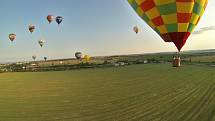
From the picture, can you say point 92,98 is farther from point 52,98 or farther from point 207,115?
point 207,115

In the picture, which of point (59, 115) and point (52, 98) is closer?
point (59, 115)

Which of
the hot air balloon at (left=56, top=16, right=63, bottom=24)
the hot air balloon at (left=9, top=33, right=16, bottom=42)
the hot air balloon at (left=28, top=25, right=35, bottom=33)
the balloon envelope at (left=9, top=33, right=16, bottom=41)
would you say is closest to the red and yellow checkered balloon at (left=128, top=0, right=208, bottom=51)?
the hot air balloon at (left=56, top=16, right=63, bottom=24)

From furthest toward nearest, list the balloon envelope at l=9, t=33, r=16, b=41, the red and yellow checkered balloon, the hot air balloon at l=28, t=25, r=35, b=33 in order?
the balloon envelope at l=9, t=33, r=16, b=41 < the hot air balloon at l=28, t=25, r=35, b=33 < the red and yellow checkered balloon

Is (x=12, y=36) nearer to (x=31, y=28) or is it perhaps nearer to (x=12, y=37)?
(x=12, y=37)

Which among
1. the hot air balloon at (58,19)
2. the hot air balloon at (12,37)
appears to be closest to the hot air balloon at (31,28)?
the hot air balloon at (12,37)

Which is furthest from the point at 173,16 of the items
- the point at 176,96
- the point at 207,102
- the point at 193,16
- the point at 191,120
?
the point at 176,96

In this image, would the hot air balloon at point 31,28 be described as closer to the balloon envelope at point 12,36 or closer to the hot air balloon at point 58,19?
the balloon envelope at point 12,36

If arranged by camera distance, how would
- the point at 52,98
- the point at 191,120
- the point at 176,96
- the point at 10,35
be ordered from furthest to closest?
the point at 10,35 → the point at 52,98 → the point at 176,96 → the point at 191,120

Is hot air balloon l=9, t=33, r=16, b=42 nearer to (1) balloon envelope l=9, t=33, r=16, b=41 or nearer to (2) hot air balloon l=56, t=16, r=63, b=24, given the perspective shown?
(1) balloon envelope l=9, t=33, r=16, b=41
